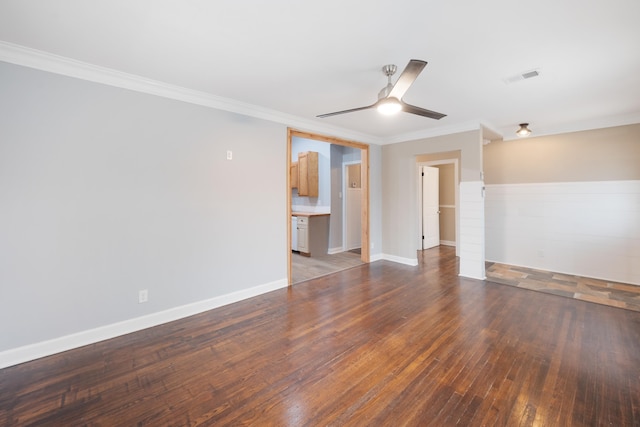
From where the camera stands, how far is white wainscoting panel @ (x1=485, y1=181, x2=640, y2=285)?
4.10m

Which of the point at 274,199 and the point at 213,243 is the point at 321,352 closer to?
the point at 213,243

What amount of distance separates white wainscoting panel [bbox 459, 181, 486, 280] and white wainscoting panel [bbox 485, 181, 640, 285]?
1334 millimetres

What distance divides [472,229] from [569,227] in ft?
5.61

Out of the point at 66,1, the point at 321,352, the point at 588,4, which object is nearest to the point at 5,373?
the point at 321,352

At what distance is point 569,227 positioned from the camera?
4562 millimetres

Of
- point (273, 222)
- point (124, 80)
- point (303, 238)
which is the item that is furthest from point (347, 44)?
point (303, 238)

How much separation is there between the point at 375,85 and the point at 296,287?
2.87 m

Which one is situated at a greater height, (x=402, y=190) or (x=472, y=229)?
(x=402, y=190)

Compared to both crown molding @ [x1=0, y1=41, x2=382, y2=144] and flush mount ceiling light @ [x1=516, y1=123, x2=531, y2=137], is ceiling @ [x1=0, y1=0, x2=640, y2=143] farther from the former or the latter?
flush mount ceiling light @ [x1=516, y1=123, x2=531, y2=137]

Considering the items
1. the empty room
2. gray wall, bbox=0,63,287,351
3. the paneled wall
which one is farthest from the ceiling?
the paneled wall

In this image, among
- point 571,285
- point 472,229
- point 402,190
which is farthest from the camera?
point 402,190

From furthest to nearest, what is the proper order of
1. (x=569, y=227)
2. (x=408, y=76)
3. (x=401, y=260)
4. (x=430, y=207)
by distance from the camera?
(x=430, y=207) < (x=401, y=260) < (x=569, y=227) < (x=408, y=76)

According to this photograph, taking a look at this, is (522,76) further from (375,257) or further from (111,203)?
(111,203)

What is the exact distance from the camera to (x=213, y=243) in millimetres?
3316
